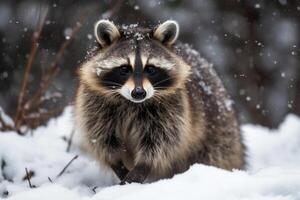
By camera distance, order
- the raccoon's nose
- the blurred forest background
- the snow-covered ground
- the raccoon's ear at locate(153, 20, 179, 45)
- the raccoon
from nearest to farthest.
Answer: the snow-covered ground
the raccoon's nose
the raccoon
the raccoon's ear at locate(153, 20, 179, 45)
the blurred forest background

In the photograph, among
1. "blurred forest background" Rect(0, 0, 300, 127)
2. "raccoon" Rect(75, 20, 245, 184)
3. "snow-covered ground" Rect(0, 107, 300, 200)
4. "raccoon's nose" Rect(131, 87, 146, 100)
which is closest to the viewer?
"snow-covered ground" Rect(0, 107, 300, 200)

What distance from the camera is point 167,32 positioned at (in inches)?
191

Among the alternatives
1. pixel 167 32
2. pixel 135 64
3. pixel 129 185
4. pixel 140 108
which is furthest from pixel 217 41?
pixel 129 185

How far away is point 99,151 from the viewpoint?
4.90 meters

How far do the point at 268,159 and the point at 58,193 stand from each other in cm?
276

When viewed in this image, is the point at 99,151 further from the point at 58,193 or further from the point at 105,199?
the point at 105,199

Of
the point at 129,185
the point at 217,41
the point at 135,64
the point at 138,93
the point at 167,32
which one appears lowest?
the point at 129,185

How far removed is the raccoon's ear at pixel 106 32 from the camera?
471 cm

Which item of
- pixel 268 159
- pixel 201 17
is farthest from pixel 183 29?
pixel 268 159

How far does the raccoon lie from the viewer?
4.61 m

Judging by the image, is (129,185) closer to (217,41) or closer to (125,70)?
(125,70)

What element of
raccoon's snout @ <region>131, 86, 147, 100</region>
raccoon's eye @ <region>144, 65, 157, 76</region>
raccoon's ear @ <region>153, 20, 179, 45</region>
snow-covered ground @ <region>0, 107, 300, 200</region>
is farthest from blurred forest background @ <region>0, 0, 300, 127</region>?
raccoon's snout @ <region>131, 86, 147, 100</region>

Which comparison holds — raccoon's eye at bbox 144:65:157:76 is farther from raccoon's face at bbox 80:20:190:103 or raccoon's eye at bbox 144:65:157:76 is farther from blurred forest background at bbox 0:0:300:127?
blurred forest background at bbox 0:0:300:127

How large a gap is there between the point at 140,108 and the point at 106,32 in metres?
0.60
